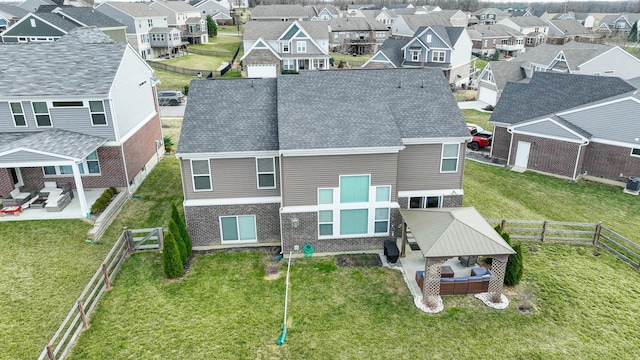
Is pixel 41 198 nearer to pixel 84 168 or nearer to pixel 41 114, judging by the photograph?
pixel 84 168

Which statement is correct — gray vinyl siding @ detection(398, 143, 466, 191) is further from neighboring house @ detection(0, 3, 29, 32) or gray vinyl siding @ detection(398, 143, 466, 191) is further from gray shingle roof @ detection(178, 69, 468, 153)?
neighboring house @ detection(0, 3, 29, 32)

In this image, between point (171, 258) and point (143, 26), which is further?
point (143, 26)

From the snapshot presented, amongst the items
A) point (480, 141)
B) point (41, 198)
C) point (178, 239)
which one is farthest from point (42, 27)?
point (480, 141)

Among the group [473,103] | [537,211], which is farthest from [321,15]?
[537,211]

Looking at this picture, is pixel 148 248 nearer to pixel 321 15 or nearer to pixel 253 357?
pixel 253 357

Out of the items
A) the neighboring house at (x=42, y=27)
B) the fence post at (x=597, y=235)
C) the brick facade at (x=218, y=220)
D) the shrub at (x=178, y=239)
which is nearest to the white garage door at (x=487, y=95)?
the fence post at (x=597, y=235)

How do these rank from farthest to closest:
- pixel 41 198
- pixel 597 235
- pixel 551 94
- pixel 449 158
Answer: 1. pixel 551 94
2. pixel 41 198
3. pixel 597 235
4. pixel 449 158

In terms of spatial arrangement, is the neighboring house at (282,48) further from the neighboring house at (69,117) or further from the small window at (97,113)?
the small window at (97,113)
